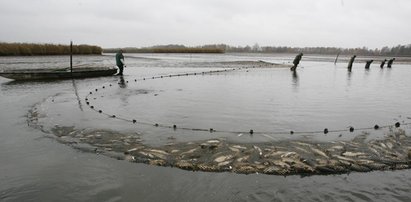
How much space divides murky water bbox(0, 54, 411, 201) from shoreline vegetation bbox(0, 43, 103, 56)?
3594 centimetres

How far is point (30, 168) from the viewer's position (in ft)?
23.8

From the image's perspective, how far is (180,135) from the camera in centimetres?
966

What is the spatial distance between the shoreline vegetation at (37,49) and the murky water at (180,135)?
3594cm

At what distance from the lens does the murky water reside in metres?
6.22

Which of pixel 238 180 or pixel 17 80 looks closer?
pixel 238 180

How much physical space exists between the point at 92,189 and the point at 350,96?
15.1 metres

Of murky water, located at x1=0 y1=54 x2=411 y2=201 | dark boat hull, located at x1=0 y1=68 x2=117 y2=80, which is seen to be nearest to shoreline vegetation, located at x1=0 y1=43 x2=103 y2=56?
dark boat hull, located at x1=0 y1=68 x2=117 y2=80

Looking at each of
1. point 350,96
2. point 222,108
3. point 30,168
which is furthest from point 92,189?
point 350,96

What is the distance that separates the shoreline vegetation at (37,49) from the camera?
50062 millimetres

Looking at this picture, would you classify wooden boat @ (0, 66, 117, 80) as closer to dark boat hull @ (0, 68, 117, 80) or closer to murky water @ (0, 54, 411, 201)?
dark boat hull @ (0, 68, 117, 80)

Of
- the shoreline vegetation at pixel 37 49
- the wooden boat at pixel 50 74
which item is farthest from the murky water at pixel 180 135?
the shoreline vegetation at pixel 37 49

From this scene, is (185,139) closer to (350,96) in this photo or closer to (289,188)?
(289,188)

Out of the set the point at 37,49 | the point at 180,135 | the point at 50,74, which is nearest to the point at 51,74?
the point at 50,74

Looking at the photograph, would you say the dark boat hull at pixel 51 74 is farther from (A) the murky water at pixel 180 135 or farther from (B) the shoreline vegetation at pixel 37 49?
(B) the shoreline vegetation at pixel 37 49
